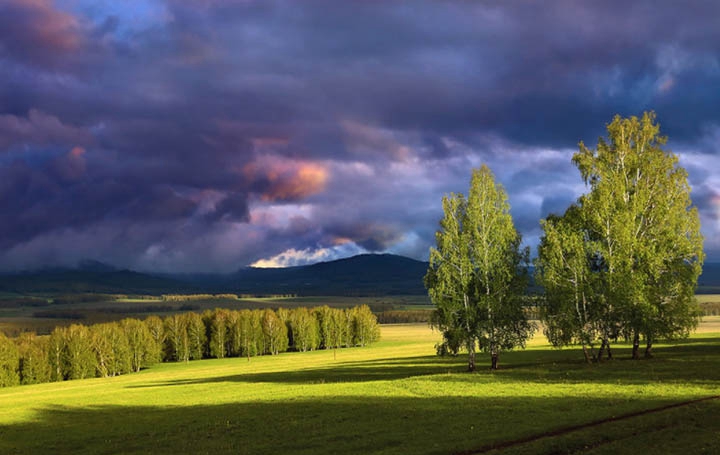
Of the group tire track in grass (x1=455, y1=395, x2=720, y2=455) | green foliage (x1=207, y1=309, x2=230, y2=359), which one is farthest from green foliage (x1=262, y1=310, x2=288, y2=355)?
tire track in grass (x1=455, y1=395, x2=720, y2=455)

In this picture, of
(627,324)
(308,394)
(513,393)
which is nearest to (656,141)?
(627,324)

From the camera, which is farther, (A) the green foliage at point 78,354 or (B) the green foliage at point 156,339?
(B) the green foliage at point 156,339

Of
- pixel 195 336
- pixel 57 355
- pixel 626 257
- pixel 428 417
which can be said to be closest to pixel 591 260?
pixel 626 257

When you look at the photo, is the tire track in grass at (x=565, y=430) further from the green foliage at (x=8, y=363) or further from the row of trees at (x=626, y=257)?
the green foliage at (x=8, y=363)

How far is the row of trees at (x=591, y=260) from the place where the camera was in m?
59.6

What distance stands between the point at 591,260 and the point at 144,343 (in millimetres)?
139647

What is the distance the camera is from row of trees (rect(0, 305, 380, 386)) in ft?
471

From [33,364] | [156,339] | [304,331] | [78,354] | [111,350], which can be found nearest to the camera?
[33,364]

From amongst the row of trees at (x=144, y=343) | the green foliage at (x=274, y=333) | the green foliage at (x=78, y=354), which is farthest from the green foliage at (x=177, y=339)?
the green foliage at (x=78, y=354)

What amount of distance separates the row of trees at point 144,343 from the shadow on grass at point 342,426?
10306cm

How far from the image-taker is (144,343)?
16638cm

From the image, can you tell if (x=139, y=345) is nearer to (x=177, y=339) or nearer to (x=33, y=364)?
(x=177, y=339)

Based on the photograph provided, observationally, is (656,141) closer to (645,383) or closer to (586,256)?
(586,256)

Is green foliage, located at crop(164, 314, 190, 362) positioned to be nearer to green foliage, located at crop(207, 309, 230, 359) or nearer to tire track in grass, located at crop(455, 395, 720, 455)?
green foliage, located at crop(207, 309, 230, 359)
